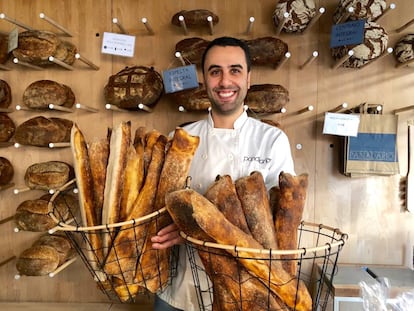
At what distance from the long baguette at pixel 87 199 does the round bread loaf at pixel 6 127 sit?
1008 mm

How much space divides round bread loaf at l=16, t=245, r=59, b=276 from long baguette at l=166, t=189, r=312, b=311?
1.04 metres

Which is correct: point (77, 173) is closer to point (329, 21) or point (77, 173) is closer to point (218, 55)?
point (218, 55)

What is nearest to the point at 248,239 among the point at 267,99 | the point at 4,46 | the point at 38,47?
the point at 267,99

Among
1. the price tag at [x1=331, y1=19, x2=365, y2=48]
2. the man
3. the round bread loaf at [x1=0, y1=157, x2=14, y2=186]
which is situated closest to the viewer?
the man

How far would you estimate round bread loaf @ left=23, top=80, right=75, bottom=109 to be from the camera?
154 cm

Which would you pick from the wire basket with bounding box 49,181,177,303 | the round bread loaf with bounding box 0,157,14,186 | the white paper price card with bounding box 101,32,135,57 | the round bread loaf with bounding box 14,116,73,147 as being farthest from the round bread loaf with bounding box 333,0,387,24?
the round bread loaf with bounding box 0,157,14,186

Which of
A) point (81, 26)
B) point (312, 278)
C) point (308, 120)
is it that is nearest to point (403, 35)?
point (308, 120)

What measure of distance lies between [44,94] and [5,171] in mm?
418

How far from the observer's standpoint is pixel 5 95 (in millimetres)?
1646

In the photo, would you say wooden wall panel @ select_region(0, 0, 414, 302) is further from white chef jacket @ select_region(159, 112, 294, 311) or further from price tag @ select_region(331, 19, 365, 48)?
white chef jacket @ select_region(159, 112, 294, 311)

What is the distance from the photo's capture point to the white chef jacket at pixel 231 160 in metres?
1.09

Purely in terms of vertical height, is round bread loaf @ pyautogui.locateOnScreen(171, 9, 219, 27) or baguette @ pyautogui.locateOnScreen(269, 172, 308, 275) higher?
round bread loaf @ pyautogui.locateOnScreen(171, 9, 219, 27)

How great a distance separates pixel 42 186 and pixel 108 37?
2.37 ft

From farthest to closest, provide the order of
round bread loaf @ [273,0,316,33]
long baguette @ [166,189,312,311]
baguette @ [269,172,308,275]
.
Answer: round bread loaf @ [273,0,316,33] → baguette @ [269,172,308,275] → long baguette @ [166,189,312,311]
